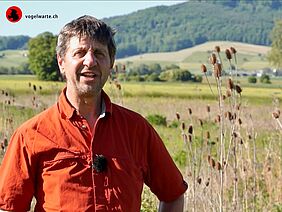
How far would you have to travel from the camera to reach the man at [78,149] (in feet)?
9.81

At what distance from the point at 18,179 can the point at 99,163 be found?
360mm

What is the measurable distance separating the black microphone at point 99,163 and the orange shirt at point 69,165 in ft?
0.06

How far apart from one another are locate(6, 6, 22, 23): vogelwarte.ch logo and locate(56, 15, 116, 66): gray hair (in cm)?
643

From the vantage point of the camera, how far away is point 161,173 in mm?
3338

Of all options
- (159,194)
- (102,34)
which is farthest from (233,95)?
(102,34)

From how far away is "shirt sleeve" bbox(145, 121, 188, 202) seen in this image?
329cm

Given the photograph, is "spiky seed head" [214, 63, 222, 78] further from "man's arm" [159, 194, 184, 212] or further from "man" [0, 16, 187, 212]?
"man" [0, 16, 187, 212]

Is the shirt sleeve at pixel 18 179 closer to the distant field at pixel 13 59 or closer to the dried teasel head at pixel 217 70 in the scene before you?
the dried teasel head at pixel 217 70

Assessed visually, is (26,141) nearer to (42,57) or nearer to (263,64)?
(42,57)

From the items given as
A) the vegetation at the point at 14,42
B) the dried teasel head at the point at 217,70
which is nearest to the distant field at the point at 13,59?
the vegetation at the point at 14,42

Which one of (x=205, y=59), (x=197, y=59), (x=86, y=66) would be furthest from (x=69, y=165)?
(x=197, y=59)

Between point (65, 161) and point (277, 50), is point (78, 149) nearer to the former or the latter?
point (65, 161)

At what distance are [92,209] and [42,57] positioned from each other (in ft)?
160

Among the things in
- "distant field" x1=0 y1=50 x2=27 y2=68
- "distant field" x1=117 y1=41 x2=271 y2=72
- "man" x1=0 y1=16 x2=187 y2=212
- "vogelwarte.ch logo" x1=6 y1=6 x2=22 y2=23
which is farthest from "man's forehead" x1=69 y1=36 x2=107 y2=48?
"distant field" x1=117 y1=41 x2=271 y2=72
